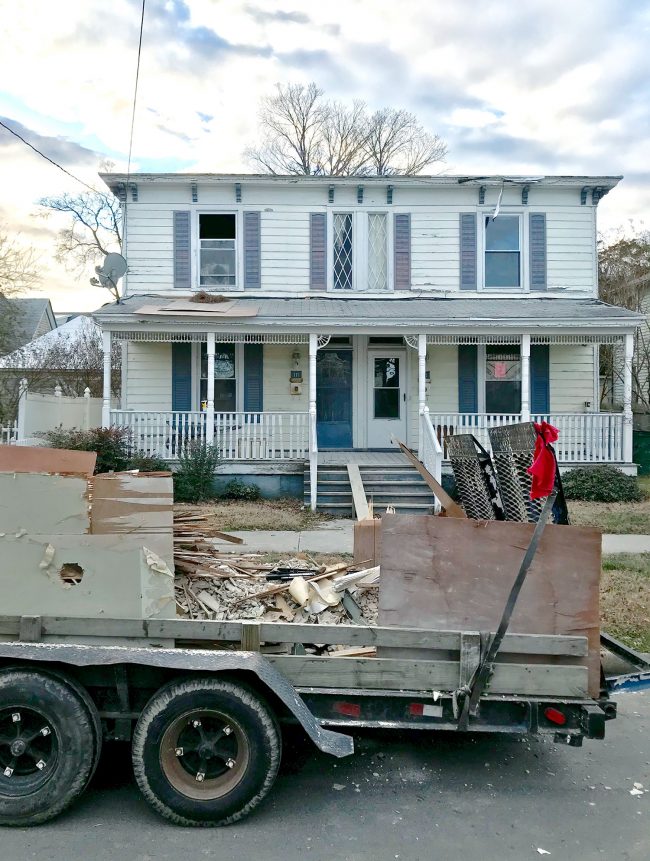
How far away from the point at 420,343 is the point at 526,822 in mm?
10674

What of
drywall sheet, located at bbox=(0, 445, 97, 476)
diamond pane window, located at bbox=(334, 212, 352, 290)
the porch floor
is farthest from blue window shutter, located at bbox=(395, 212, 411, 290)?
drywall sheet, located at bbox=(0, 445, 97, 476)

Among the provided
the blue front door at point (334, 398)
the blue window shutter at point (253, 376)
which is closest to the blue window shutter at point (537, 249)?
the blue front door at point (334, 398)

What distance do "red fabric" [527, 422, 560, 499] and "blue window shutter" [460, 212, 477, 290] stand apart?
1266cm

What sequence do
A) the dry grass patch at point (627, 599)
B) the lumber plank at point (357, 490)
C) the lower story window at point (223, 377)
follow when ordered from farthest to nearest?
the lower story window at point (223, 377) → the lumber plank at point (357, 490) → the dry grass patch at point (627, 599)

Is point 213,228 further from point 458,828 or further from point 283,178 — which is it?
point 458,828

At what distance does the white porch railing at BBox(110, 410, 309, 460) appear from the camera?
42.7 ft

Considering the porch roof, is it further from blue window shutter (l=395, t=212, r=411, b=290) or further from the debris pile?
the debris pile

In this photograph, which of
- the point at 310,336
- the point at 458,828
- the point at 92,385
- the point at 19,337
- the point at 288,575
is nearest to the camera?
the point at 458,828

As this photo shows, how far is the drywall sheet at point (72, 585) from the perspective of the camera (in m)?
3.16

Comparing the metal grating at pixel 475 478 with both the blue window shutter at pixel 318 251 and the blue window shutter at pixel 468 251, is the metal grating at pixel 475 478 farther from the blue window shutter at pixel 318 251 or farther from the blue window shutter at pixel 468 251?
the blue window shutter at pixel 468 251

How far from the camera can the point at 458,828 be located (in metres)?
3.05

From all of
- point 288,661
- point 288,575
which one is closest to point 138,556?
point 288,661

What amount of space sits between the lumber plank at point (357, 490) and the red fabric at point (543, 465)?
7.08 metres

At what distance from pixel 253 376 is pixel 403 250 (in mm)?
4454
